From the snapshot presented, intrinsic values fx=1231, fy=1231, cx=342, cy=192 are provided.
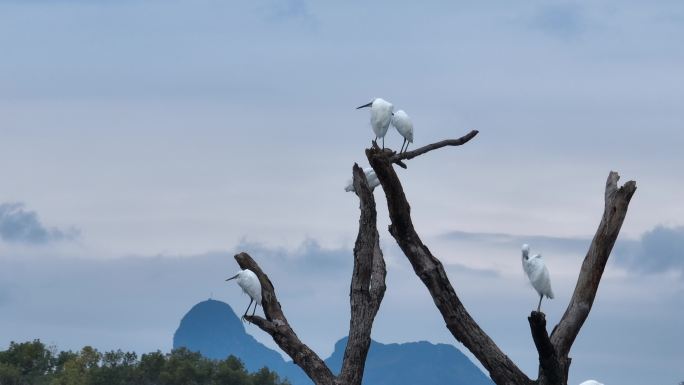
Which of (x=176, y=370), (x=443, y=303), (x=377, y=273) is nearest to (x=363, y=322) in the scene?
(x=377, y=273)

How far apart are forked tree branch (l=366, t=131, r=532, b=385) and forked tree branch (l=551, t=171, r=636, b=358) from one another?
113cm

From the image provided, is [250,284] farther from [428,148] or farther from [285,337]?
[428,148]

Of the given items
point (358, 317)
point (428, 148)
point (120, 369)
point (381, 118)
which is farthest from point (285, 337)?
point (120, 369)

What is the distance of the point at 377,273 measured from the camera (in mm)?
22047

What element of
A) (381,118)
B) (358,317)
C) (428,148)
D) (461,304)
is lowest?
(461,304)

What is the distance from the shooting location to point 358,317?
846 inches

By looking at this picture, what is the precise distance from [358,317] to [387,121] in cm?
482

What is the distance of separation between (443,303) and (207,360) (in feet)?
175

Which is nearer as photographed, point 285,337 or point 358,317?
point 358,317

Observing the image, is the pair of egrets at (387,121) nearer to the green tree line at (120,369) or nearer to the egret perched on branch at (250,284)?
the egret perched on branch at (250,284)

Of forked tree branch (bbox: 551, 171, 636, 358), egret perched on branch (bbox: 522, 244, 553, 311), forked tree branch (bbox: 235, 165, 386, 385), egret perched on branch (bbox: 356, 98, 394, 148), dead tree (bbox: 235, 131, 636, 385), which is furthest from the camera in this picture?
egret perched on branch (bbox: 356, 98, 394, 148)

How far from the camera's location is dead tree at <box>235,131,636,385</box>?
18.0 meters

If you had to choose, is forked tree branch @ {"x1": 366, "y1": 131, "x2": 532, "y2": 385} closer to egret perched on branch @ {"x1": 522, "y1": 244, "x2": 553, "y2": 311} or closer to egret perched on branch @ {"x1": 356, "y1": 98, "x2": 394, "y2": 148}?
egret perched on branch @ {"x1": 522, "y1": 244, "x2": 553, "y2": 311}

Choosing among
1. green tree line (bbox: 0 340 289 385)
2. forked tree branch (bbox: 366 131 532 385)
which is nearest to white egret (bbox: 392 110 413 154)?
forked tree branch (bbox: 366 131 532 385)
